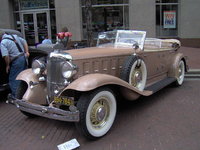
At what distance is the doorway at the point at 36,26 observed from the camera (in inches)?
609

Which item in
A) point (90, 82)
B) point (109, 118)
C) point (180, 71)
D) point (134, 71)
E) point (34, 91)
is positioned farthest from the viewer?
point (180, 71)

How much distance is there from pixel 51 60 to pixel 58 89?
1.64 feet

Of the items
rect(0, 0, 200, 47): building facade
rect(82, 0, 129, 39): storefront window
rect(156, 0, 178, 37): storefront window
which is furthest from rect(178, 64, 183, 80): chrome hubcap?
rect(82, 0, 129, 39): storefront window

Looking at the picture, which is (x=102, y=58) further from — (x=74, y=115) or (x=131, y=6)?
(x=131, y=6)

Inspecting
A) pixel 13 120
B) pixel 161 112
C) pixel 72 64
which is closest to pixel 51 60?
pixel 72 64

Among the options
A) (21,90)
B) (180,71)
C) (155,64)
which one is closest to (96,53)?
(21,90)

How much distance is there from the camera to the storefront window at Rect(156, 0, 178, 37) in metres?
14.2

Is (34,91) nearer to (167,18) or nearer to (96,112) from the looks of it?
(96,112)

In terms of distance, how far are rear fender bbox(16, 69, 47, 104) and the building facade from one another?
34.6 ft

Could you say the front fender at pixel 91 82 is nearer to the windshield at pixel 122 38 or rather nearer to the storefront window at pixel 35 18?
the windshield at pixel 122 38

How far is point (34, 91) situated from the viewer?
419 centimetres

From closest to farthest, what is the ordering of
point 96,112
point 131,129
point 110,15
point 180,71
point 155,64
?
1. point 96,112
2. point 131,129
3. point 155,64
4. point 180,71
5. point 110,15

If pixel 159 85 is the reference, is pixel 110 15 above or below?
above

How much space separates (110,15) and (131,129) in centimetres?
1166
